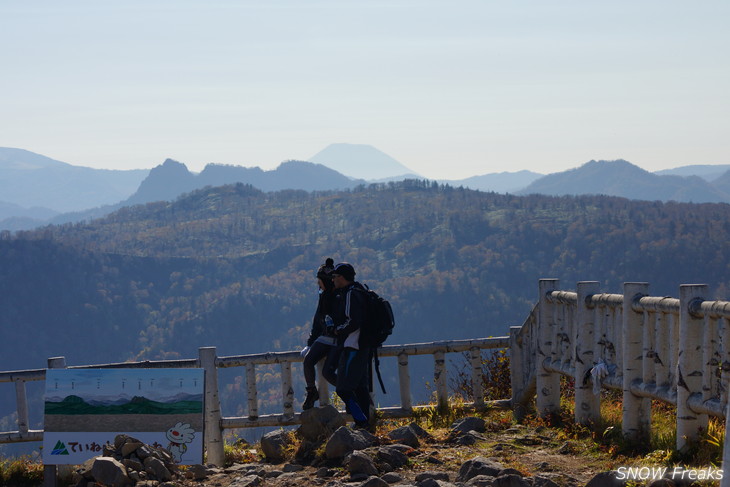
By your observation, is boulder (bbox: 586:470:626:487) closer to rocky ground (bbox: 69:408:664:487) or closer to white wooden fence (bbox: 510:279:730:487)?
rocky ground (bbox: 69:408:664:487)

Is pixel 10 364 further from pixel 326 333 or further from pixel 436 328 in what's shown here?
pixel 326 333

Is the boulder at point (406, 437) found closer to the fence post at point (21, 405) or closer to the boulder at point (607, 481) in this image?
the boulder at point (607, 481)

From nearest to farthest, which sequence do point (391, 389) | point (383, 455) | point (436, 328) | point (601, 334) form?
point (383, 455), point (601, 334), point (391, 389), point (436, 328)

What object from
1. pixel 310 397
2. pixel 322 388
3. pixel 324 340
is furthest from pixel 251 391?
pixel 324 340

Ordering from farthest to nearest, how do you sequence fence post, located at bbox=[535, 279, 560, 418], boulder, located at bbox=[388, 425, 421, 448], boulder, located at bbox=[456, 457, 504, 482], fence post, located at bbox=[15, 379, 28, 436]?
1. fence post, located at bbox=[15, 379, 28, 436]
2. fence post, located at bbox=[535, 279, 560, 418]
3. boulder, located at bbox=[388, 425, 421, 448]
4. boulder, located at bbox=[456, 457, 504, 482]

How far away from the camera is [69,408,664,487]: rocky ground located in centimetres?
688

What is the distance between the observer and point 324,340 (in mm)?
9305

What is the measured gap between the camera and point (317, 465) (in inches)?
312

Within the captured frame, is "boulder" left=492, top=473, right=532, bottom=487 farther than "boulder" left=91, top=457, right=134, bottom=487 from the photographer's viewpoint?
No

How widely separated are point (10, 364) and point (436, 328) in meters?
92.1

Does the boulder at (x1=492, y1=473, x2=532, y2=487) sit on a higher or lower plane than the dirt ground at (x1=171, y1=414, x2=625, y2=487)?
higher

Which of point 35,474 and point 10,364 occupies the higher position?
point 35,474

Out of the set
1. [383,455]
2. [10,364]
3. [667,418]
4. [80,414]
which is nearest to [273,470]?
[383,455]
